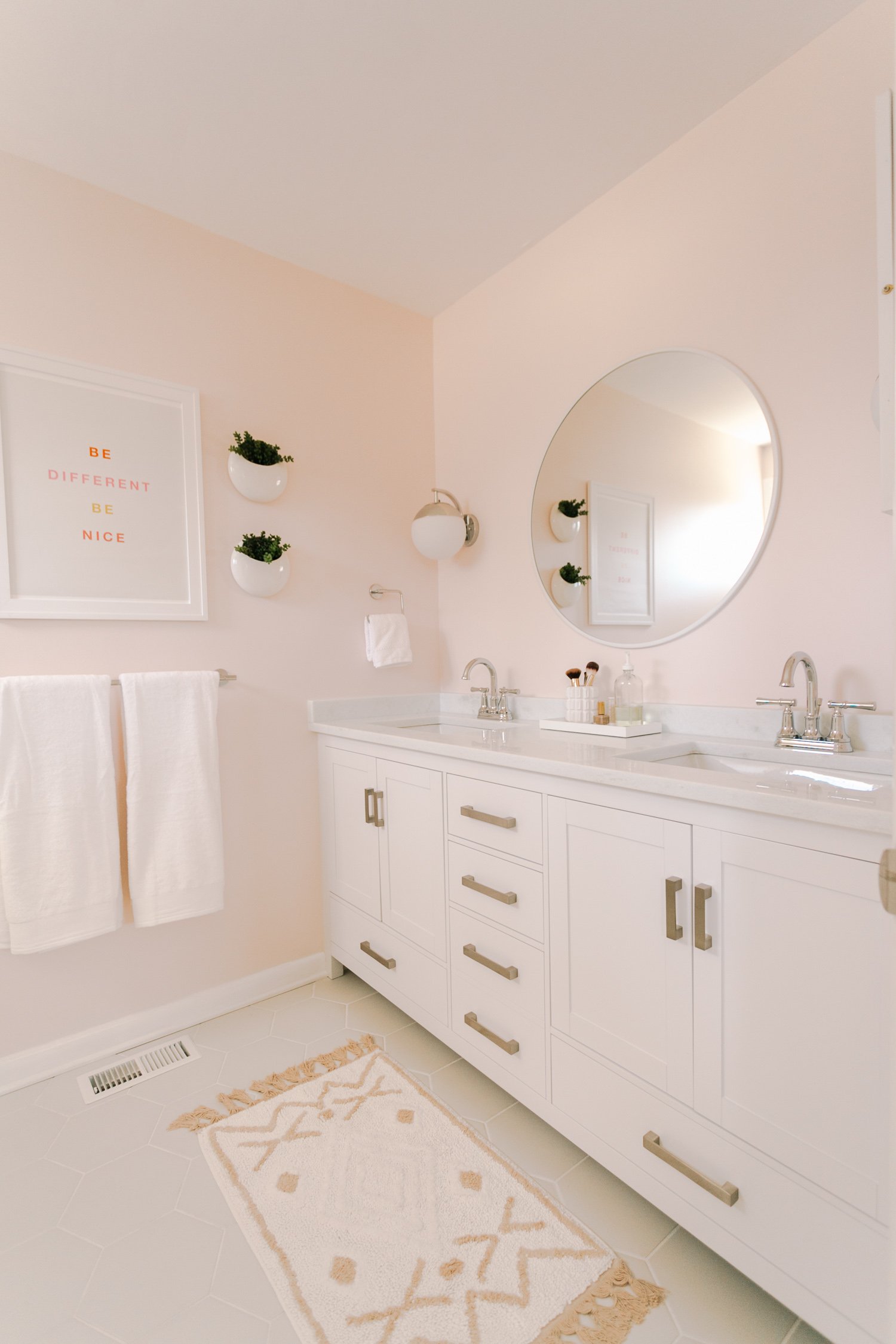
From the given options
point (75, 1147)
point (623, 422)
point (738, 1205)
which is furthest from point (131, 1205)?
point (623, 422)

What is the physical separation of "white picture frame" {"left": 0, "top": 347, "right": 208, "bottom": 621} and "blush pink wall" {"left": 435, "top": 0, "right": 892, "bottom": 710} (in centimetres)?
113

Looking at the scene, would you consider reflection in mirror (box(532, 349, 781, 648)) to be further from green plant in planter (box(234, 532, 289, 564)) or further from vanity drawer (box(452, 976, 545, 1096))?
vanity drawer (box(452, 976, 545, 1096))

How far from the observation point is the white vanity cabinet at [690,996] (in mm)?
903

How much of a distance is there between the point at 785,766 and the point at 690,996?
59 cm

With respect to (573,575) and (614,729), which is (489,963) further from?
(573,575)

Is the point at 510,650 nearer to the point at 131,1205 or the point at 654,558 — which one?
the point at 654,558

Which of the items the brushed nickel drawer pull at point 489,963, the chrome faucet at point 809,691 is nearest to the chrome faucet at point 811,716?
the chrome faucet at point 809,691

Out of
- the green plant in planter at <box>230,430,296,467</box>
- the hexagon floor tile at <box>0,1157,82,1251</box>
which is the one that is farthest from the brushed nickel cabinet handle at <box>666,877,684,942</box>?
the green plant in planter at <box>230,430,296,467</box>

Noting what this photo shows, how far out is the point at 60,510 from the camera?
1.78 m

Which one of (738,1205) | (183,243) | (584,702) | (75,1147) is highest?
(183,243)

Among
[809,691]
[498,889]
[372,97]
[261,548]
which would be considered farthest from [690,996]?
[372,97]

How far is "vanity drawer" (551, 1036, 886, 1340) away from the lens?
35.6 inches

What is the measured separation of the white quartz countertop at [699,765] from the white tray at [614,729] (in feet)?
0.07

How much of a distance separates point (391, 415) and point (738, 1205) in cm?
247
